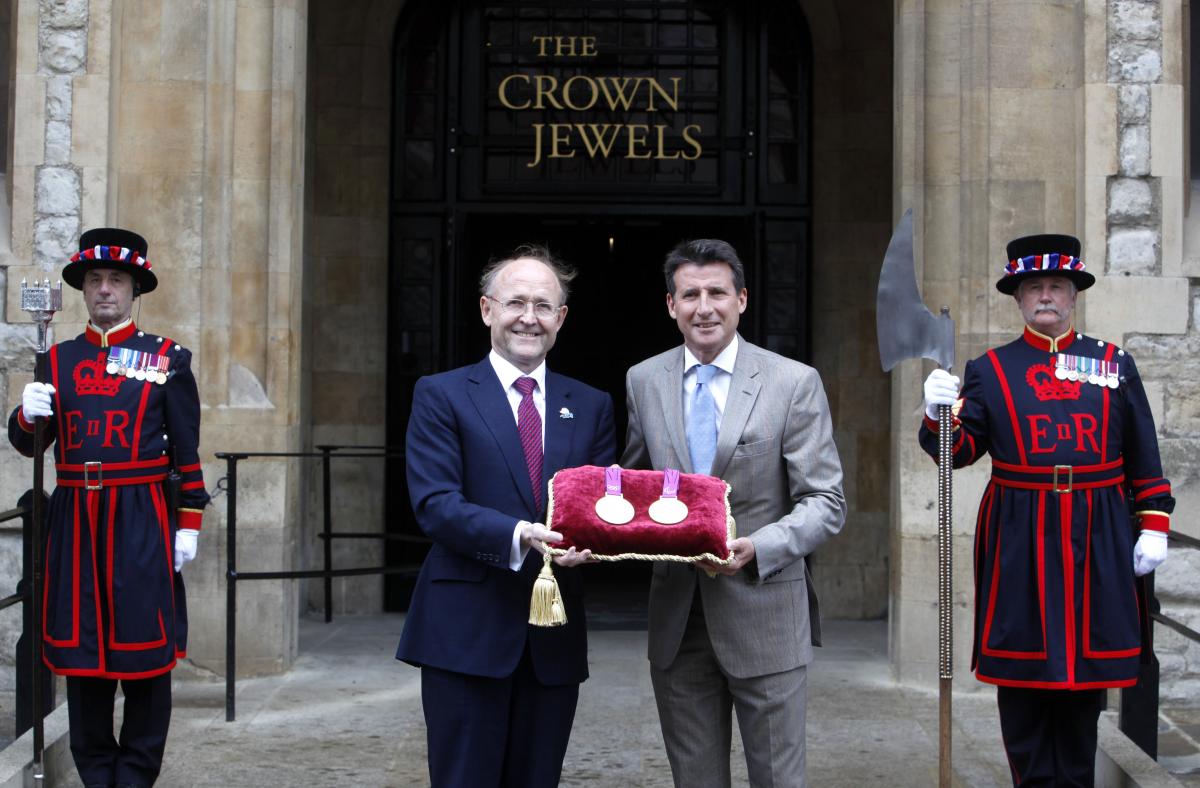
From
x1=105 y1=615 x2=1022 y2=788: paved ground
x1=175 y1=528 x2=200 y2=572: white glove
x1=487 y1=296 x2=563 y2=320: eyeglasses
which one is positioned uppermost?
x1=487 y1=296 x2=563 y2=320: eyeglasses

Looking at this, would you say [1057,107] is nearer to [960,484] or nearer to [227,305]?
[960,484]

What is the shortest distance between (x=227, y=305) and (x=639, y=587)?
4.39 metres

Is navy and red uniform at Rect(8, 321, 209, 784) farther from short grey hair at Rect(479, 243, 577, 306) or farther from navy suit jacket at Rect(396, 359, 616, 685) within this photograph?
short grey hair at Rect(479, 243, 577, 306)

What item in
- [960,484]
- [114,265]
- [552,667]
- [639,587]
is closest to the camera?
[552,667]

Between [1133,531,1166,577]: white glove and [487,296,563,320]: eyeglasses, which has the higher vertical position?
[487,296,563,320]: eyeglasses

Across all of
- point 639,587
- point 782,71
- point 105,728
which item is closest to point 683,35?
point 782,71

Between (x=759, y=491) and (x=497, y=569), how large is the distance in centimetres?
71

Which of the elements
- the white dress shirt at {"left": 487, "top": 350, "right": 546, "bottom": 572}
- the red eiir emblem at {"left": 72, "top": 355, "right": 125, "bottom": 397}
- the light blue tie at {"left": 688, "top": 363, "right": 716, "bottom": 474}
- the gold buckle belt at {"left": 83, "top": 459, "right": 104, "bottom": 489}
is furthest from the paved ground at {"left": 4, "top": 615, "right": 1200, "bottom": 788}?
the white dress shirt at {"left": 487, "top": 350, "right": 546, "bottom": 572}

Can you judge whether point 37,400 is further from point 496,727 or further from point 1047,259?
point 1047,259

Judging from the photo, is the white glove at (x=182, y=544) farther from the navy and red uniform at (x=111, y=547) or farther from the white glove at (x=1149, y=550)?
the white glove at (x=1149, y=550)

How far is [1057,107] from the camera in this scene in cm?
695

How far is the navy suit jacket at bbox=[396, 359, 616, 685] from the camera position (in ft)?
12.1

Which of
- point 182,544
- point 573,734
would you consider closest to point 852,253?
point 573,734

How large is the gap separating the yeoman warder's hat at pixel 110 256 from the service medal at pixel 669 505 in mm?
2462
